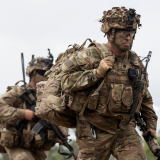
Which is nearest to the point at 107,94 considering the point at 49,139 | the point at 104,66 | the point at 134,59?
the point at 104,66

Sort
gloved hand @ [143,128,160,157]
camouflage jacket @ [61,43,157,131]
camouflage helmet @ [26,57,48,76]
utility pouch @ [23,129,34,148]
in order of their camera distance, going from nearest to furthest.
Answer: camouflage jacket @ [61,43,157,131] < gloved hand @ [143,128,160,157] < utility pouch @ [23,129,34,148] < camouflage helmet @ [26,57,48,76]

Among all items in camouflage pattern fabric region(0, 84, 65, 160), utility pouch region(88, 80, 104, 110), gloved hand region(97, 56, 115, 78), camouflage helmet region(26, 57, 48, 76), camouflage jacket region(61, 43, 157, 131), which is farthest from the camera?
camouflage helmet region(26, 57, 48, 76)

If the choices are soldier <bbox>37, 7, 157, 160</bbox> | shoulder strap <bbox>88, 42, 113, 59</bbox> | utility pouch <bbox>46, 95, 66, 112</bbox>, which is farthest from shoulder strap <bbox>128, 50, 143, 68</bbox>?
utility pouch <bbox>46, 95, 66, 112</bbox>

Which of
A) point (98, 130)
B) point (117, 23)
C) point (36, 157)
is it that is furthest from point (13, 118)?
point (117, 23)

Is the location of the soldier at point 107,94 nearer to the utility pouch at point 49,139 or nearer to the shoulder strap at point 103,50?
the shoulder strap at point 103,50

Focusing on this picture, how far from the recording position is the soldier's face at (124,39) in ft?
20.4

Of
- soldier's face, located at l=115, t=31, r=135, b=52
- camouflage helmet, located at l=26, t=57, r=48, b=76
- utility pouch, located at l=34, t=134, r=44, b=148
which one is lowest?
utility pouch, located at l=34, t=134, r=44, b=148

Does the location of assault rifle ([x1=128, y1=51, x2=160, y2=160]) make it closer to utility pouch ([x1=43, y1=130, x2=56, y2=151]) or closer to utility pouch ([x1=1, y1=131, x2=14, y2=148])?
utility pouch ([x1=43, y1=130, x2=56, y2=151])

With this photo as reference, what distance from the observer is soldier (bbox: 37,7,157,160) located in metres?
6.14

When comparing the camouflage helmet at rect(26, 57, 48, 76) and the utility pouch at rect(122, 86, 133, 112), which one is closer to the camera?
the utility pouch at rect(122, 86, 133, 112)

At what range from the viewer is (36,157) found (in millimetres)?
10102

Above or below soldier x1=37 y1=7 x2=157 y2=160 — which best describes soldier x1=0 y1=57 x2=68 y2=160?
below

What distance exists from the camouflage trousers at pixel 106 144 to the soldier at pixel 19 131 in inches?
131

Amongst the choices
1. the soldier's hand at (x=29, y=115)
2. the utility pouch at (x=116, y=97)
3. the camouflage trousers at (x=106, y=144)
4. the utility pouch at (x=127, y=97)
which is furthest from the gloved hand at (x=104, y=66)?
the soldier's hand at (x=29, y=115)
